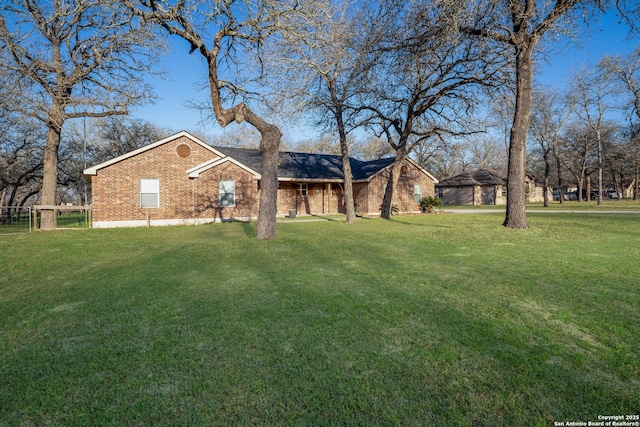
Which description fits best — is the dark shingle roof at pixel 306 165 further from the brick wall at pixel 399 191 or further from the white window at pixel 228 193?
the white window at pixel 228 193

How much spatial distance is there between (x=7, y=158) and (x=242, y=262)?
24017 mm

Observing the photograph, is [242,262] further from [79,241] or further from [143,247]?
[79,241]

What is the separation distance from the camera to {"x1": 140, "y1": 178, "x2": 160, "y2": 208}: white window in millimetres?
17422

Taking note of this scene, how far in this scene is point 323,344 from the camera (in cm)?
311

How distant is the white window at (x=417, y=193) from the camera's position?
27.0 meters

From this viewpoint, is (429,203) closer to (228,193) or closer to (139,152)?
(228,193)

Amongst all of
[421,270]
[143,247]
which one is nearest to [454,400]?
[421,270]

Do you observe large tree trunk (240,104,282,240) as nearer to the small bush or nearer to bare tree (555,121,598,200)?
the small bush

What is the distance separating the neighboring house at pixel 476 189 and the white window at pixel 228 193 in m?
31.9

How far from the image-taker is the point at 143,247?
31.4ft

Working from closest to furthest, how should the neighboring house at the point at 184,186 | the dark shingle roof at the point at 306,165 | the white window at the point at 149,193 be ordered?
the neighboring house at the point at 184,186, the white window at the point at 149,193, the dark shingle roof at the point at 306,165

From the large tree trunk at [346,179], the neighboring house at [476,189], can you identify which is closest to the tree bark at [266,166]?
the large tree trunk at [346,179]

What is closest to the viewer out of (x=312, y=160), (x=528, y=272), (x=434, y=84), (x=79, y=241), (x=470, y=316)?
(x=470, y=316)

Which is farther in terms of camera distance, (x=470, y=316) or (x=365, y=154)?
(x=365, y=154)
